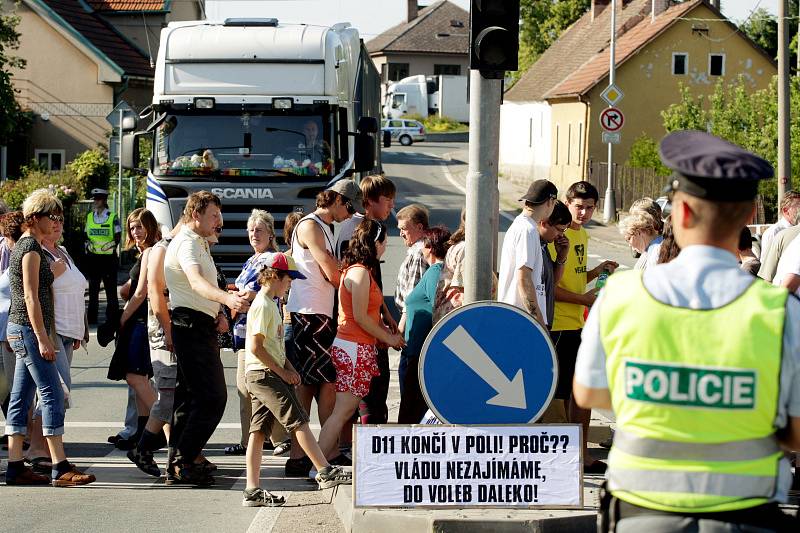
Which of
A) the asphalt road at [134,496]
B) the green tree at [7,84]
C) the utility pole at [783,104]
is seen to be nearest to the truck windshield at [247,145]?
the asphalt road at [134,496]

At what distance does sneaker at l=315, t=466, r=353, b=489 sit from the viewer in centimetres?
736

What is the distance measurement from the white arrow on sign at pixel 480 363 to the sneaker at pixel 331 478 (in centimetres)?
146

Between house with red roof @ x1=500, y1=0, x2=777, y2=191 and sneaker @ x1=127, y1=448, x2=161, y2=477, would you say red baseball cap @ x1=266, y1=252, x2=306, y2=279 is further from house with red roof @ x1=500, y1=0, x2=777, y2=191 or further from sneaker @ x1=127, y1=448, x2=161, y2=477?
house with red roof @ x1=500, y1=0, x2=777, y2=191

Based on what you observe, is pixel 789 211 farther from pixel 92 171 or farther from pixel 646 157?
pixel 646 157

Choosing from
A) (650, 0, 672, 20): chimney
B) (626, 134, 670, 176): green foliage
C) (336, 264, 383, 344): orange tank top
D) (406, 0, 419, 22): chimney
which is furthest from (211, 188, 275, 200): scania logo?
(406, 0, 419, 22): chimney

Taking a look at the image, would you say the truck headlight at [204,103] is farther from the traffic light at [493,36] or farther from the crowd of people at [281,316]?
the traffic light at [493,36]

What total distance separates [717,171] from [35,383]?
18.9ft

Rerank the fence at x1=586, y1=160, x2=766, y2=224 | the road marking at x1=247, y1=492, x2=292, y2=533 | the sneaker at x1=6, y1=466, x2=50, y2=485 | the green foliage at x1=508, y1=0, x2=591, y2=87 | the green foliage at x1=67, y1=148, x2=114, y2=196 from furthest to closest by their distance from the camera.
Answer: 1. the green foliage at x1=508, y1=0, x2=591, y2=87
2. the fence at x1=586, y1=160, x2=766, y2=224
3. the green foliage at x1=67, y1=148, x2=114, y2=196
4. the sneaker at x1=6, y1=466, x2=50, y2=485
5. the road marking at x1=247, y1=492, x2=292, y2=533

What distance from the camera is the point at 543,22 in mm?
74312

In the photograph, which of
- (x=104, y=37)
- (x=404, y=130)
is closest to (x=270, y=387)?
(x=104, y=37)

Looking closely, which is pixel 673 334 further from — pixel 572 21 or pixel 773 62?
pixel 572 21

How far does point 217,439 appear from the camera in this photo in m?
9.25

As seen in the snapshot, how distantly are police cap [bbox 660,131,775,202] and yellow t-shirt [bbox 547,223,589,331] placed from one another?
4.77m

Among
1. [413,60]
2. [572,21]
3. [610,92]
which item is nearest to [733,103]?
[610,92]
